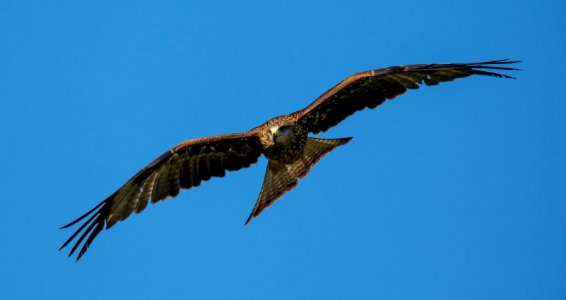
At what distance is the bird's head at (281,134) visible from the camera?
13.3 m

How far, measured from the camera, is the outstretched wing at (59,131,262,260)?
13.7 m

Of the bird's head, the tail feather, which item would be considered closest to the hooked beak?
the bird's head

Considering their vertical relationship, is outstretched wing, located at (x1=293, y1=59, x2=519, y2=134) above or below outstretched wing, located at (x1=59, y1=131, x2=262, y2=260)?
above

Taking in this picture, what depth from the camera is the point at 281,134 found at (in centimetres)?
1331

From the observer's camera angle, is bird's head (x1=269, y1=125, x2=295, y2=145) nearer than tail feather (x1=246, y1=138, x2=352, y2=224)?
Yes

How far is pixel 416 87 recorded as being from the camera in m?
13.4

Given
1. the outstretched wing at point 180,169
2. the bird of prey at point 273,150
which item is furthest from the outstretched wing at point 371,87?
the outstretched wing at point 180,169

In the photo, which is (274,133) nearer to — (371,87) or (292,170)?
(292,170)

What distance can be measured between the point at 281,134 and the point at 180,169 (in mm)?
1819

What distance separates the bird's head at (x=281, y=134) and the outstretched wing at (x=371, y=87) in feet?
1.07

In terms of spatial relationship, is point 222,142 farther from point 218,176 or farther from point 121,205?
point 121,205

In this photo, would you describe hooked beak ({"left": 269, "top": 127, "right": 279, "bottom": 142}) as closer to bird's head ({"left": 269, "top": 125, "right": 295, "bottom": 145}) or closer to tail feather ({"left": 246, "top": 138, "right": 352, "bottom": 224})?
bird's head ({"left": 269, "top": 125, "right": 295, "bottom": 145})

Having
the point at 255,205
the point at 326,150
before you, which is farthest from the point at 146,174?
the point at 326,150

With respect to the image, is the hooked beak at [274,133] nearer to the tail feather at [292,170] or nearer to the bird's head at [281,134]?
the bird's head at [281,134]
